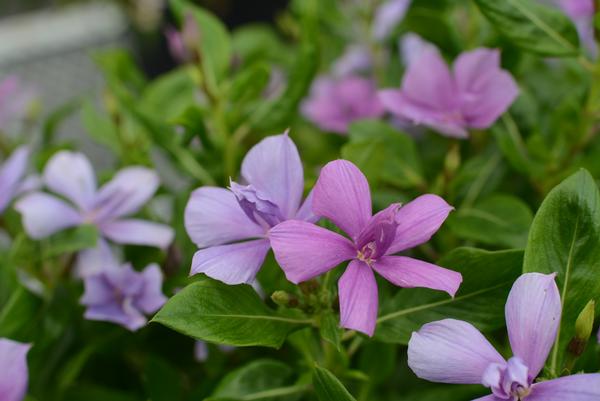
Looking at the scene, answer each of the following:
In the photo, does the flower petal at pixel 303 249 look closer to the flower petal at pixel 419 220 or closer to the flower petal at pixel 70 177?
the flower petal at pixel 419 220

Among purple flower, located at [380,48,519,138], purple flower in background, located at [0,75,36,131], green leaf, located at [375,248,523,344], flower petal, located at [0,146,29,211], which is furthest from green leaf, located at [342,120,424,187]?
purple flower in background, located at [0,75,36,131]

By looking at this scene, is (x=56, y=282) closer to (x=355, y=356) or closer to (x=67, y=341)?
(x=67, y=341)

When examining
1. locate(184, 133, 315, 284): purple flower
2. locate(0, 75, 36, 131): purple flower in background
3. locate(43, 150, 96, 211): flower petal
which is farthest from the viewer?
locate(0, 75, 36, 131): purple flower in background

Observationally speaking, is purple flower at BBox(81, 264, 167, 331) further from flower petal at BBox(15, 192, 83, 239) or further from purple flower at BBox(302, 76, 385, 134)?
purple flower at BBox(302, 76, 385, 134)

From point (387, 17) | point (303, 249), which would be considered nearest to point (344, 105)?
point (387, 17)

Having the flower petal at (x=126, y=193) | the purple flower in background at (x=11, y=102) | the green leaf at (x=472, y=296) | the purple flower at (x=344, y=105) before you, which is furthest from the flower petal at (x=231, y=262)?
the purple flower in background at (x=11, y=102)

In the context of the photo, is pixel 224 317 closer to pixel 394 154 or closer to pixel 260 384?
pixel 260 384
